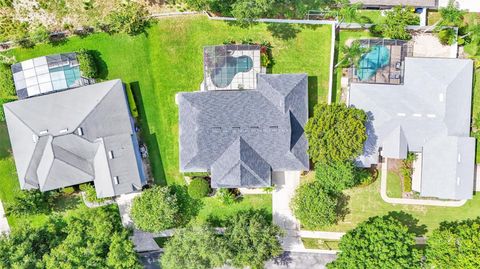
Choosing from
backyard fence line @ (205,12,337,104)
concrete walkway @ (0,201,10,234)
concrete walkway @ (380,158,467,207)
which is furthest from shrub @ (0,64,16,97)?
concrete walkway @ (380,158,467,207)

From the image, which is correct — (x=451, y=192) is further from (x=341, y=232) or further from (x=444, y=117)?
(x=341, y=232)

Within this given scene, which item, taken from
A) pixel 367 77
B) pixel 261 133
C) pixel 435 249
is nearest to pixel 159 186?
pixel 261 133

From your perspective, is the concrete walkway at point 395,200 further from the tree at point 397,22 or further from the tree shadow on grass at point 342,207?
the tree at point 397,22

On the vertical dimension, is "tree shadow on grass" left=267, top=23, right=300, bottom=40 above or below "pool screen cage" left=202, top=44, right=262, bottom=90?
above

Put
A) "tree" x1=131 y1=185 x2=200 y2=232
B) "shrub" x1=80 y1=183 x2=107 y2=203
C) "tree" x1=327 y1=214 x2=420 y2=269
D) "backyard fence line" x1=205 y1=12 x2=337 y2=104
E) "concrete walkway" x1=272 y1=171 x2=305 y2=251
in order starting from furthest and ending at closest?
"concrete walkway" x1=272 y1=171 x2=305 y2=251, "shrub" x1=80 y1=183 x2=107 y2=203, "backyard fence line" x1=205 y1=12 x2=337 y2=104, "tree" x1=131 y1=185 x2=200 y2=232, "tree" x1=327 y1=214 x2=420 y2=269

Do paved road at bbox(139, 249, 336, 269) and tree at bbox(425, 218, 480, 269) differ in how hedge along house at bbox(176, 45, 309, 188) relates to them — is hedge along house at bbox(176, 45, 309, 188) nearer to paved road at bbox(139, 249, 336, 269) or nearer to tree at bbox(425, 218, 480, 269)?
paved road at bbox(139, 249, 336, 269)

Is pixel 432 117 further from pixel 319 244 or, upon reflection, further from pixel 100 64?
pixel 100 64

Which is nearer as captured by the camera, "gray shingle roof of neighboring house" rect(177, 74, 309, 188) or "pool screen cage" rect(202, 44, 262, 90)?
"gray shingle roof of neighboring house" rect(177, 74, 309, 188)
